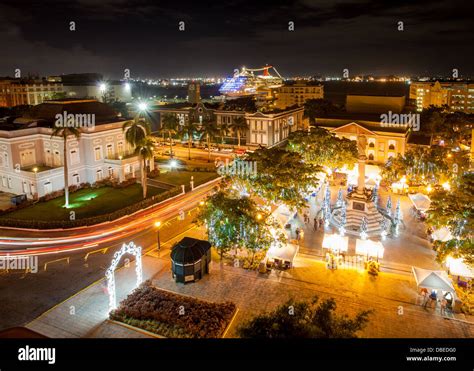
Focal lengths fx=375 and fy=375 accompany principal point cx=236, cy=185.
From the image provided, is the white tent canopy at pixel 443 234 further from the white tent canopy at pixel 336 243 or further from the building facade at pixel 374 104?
the building facade at pixel 374 104

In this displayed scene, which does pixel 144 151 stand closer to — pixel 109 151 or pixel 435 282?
pixel 109 151

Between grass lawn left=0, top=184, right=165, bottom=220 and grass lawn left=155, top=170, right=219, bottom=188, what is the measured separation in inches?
174

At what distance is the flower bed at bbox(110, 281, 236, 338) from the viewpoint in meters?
22.3

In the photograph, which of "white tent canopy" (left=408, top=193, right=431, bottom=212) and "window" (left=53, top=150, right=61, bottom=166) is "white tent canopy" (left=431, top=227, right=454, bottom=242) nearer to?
"white tent canopy" (left=408, top=193, right=431, bottom=212)

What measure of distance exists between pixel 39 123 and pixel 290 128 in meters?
59.0

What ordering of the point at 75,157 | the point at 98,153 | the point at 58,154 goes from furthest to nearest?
the point at 98,153, the point at 75,157, the point at 58,154

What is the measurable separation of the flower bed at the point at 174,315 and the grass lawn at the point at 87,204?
21313 millimetres

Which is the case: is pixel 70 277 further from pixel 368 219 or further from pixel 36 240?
pixel 368 219

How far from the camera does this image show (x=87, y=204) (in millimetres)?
46906

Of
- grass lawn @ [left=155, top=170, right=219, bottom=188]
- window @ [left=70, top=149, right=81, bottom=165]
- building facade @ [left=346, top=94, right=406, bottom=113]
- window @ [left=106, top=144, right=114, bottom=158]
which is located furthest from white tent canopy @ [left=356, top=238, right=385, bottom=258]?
building facade @ [left=346, top=94, right=406, bottom=113]

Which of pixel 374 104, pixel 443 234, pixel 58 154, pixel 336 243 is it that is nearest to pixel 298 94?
pixel 374 104

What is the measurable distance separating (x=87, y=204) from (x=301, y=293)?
103 feet

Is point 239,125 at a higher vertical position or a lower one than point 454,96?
lower

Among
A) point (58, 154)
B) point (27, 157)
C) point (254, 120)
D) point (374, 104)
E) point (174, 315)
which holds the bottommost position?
point (174, 315)
